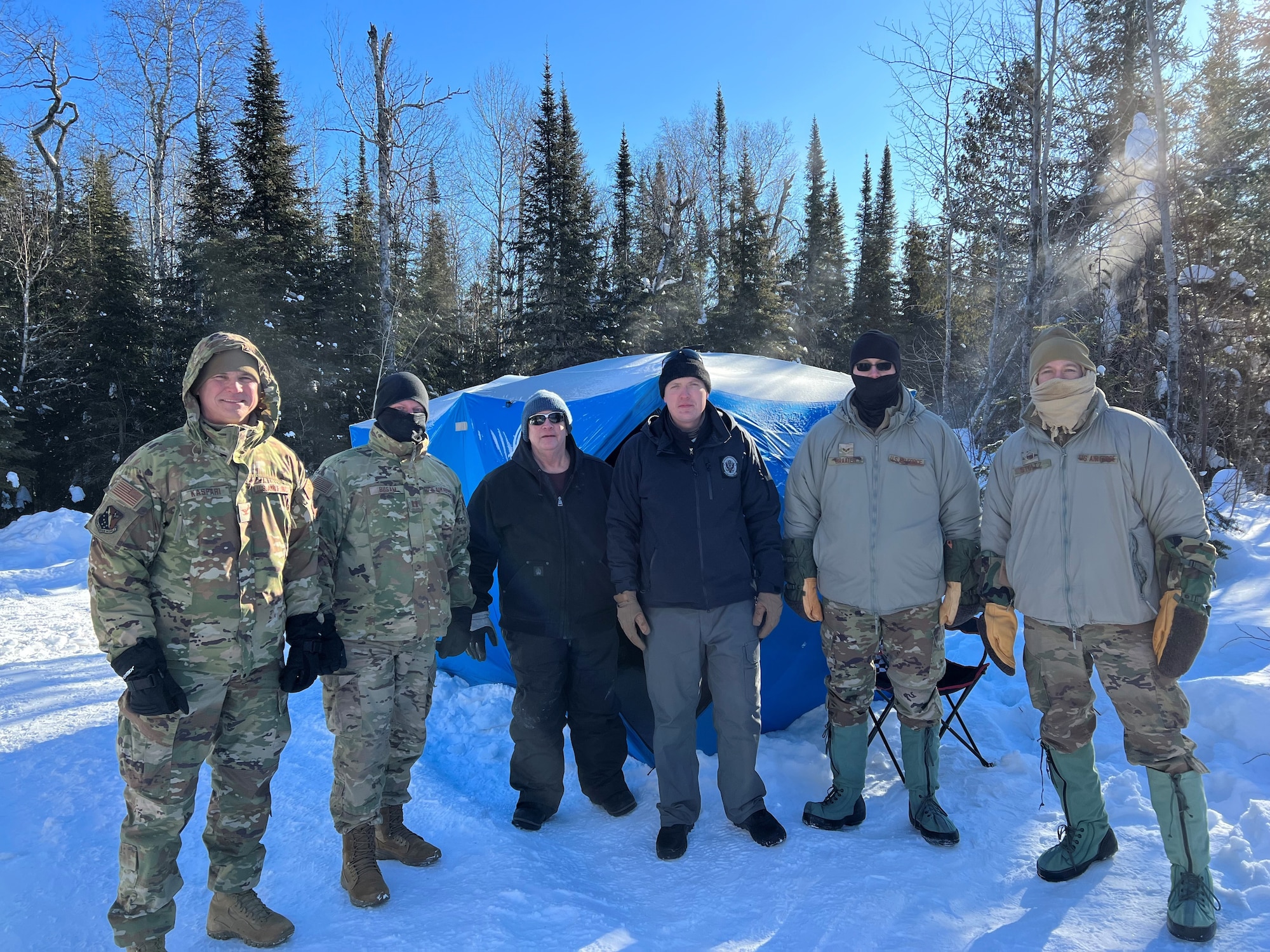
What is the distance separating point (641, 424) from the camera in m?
4.10

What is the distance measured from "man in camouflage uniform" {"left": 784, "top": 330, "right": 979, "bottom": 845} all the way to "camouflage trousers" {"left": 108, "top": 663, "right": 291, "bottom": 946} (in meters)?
2.23

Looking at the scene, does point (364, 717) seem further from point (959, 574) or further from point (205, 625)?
point (959, 574)

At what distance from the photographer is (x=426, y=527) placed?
2994 mm

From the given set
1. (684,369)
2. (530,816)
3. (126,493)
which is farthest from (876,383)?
(126,493)

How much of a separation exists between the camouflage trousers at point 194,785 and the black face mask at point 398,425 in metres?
0.99

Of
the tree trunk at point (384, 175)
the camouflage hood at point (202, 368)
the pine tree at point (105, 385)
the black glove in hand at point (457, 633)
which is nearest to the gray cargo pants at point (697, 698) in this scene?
the black glove in hand at point (457, 633)

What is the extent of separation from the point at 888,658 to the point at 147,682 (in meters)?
2.81

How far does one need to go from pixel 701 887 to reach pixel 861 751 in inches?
37.3

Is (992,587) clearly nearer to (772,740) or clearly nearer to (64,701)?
(772,740)

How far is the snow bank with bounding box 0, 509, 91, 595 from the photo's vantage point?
8.09 metres

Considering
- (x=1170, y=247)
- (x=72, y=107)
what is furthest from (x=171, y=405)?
(x=1170, y=247)

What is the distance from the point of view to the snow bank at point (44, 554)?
809cm

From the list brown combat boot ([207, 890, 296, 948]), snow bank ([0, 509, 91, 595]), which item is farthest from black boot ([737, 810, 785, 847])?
snow bank ([0, 509, 91, 595])

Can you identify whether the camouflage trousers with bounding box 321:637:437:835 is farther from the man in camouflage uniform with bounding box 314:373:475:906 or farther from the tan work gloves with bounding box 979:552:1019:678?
the tan work gloves with bounding box 979:552:1019:678
